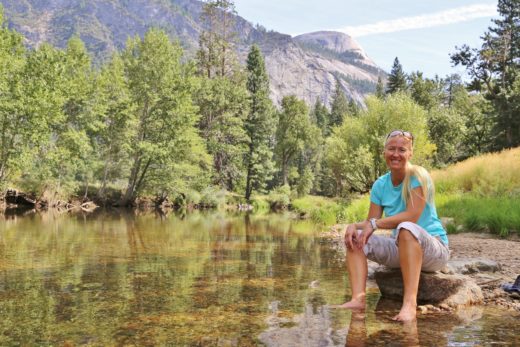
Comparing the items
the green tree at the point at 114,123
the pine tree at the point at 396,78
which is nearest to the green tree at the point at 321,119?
the pine tree at the point at 396,78

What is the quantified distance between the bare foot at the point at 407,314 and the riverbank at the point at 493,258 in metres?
1.11

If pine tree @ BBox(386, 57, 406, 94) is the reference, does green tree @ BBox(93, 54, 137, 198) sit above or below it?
below

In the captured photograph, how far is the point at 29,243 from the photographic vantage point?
9.73 meters

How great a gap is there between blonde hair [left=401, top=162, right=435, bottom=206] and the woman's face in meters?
0.09

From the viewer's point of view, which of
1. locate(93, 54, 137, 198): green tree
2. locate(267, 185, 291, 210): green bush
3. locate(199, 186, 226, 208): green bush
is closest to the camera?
locate(93, 54, 137, 198): green tree

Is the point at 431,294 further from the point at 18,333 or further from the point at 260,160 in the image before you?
the point at 260,160

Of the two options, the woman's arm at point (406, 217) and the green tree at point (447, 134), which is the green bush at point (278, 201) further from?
the woman's arm at point (406, 217)

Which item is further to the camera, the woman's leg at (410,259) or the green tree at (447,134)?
the green tree at (447,134)

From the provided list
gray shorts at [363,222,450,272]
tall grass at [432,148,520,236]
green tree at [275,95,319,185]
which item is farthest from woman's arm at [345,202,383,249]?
green tree at [275,95,319,185]

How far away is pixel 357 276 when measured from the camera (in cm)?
419

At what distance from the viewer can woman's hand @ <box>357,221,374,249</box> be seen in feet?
13.5

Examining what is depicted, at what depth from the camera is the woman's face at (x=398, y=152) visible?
14.0 feet

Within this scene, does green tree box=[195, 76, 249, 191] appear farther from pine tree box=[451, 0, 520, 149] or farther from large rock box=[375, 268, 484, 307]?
large rock box=[375, 268, 484, 307]

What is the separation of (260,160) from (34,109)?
28088 millimetres
